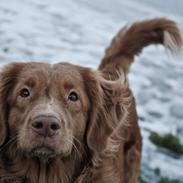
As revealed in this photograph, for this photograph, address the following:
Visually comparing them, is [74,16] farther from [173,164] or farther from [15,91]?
[15,91]

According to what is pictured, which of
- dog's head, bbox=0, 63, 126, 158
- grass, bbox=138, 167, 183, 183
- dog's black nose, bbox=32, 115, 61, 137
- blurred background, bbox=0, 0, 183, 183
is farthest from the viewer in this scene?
blurred background, bbox=0, 0, 183, 183

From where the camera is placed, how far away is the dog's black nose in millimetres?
3816

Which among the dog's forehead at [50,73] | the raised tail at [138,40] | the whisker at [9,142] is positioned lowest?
the whisker at [9,142]

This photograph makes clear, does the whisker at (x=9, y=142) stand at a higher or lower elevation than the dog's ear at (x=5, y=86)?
lower

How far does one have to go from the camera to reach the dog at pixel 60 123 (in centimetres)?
400

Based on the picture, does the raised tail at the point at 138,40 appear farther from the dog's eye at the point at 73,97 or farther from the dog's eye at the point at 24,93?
the dog's eye at the point at 24,93

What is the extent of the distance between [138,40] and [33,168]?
6.09 ft

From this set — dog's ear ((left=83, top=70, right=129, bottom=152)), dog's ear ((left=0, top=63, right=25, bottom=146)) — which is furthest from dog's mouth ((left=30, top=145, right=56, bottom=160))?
dog's ear ((left=83, top=70, right=129, bottom=152))

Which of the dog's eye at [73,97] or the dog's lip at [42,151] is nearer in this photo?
the dog's lip at [42,151]

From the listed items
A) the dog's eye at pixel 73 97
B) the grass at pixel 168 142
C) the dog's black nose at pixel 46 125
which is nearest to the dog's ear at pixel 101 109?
the dog's eye at pixel 73 97

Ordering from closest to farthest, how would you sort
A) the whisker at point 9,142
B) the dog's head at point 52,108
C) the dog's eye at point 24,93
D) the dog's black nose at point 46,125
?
the dog's black nose at point 46,125 → the dog's head at point 52,108 → the dog's eye at point 24,93 → the whisker at point 9,142

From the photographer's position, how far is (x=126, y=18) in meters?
15.4

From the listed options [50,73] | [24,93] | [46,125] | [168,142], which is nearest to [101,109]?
[50,73]

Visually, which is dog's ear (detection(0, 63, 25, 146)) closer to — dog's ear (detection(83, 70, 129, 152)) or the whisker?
the whisker
